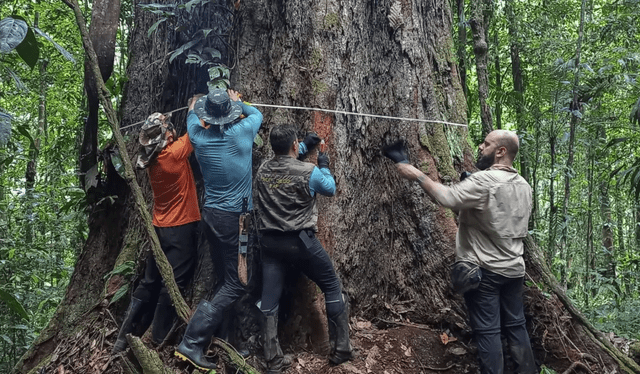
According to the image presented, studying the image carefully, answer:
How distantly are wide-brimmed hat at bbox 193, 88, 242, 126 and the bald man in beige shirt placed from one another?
152cm

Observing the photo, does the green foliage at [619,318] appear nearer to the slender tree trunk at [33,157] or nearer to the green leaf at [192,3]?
the green leaf at [192,3]

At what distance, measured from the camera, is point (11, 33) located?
10.1 feet

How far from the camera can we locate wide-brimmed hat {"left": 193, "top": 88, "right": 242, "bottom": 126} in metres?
4.96

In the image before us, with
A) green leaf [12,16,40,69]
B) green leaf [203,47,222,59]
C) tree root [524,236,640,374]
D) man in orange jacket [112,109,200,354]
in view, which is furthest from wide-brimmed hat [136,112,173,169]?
tree root [524,236,640,374]

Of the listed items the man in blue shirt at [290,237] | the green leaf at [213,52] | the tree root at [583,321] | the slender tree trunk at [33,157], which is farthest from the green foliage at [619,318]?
the slender tree trunk at [33,157]

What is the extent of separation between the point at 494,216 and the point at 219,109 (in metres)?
2.53

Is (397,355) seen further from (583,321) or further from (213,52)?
(213,52)

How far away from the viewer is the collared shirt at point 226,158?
5047 millimetres

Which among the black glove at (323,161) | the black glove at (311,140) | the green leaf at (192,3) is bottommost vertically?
the black glove at (323,161)

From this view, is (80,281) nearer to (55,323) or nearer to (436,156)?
(55,323)

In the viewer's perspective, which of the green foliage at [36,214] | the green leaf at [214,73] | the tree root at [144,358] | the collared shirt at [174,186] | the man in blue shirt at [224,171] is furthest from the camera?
the green foliage at [36,214]

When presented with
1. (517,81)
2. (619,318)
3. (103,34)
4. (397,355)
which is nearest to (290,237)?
(397,355)

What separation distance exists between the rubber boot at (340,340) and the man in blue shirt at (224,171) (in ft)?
2.96

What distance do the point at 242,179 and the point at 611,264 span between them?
8.92 metres
